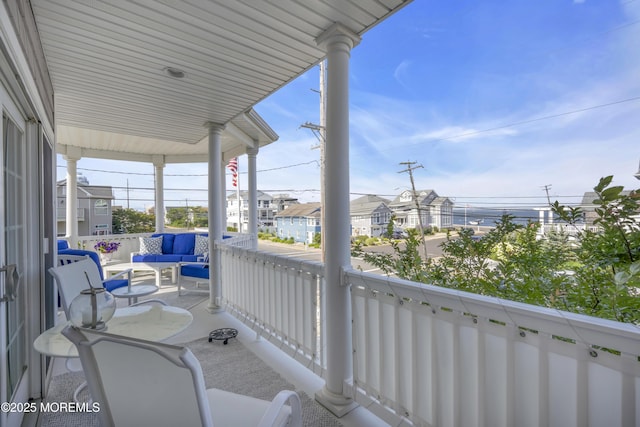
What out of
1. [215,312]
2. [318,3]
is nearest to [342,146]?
[318,3]

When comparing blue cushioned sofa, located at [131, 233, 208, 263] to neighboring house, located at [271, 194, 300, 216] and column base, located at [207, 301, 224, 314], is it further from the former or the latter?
neighboring house, located at [271, 194, 300, 216]

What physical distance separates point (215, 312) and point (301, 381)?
2.02m

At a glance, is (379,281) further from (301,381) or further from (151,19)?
(151,19)

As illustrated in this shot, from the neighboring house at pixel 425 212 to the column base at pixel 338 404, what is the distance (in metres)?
1.18

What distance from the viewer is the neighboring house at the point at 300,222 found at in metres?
14.7

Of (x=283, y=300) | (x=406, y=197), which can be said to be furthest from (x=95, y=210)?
(x=406, y=197)

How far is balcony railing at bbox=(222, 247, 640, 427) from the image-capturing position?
102 centimetres

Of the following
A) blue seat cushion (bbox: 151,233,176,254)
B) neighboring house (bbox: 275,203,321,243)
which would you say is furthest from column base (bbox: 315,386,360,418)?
neighboring house (bbox: 275,203,321,243)

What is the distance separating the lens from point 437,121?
6.69 m

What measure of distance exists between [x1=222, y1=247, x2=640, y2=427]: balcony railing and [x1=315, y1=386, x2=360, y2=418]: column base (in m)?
0.11

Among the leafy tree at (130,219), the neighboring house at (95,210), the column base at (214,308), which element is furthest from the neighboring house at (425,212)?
the neighboring house at (95,210)

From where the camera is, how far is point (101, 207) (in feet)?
46.7

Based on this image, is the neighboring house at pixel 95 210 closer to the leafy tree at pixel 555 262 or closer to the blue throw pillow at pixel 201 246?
the blue throw pillow at pixel 201 246

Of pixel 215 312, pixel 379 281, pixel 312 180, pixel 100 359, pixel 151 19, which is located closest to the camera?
pixel 100 359
